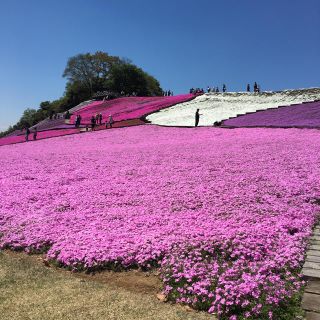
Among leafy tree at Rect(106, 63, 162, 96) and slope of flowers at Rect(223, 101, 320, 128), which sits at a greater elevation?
leafy tree at Rect(106, 63, 162, 96)

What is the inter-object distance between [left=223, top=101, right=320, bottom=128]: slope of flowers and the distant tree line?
59287 mm

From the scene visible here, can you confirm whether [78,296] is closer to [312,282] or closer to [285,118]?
[312,282]

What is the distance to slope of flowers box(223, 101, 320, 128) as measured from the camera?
99.9ft

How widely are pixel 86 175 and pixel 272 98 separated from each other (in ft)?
121

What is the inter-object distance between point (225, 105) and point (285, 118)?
1647cm

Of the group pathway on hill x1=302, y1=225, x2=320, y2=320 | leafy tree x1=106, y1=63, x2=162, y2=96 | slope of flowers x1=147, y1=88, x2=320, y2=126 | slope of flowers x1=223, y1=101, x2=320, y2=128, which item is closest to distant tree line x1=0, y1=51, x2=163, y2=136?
leafy tree x1=106, y1=63, x2=162, y2=96

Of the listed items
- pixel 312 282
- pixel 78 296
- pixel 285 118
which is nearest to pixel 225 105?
pixel 285 118

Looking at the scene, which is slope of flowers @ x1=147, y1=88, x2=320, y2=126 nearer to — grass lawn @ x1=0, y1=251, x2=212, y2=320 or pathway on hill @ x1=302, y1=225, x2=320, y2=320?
pathway on hill @ x1=302, y1=225, x2=320, y2=320

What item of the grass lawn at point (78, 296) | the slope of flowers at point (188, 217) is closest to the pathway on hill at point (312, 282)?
the slope of flowers at point (188, 217)

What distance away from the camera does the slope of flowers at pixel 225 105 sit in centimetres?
4247

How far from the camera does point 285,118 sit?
3375 cm

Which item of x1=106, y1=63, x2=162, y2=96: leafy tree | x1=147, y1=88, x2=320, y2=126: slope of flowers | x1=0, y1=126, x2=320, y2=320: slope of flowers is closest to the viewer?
x1=0, y1=126, x2=320, y2=320: slope of flowers

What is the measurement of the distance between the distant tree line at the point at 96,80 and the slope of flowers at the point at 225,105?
41.4m

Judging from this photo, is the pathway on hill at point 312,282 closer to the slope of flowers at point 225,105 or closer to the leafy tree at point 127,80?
the slope of flowers at point 225,105
